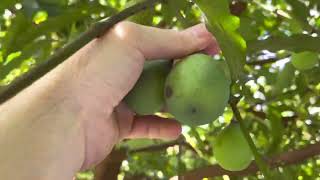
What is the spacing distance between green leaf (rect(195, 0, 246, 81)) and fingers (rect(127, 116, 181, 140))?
267 millimetres

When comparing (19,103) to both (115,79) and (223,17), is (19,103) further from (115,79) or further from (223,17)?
(223,17)

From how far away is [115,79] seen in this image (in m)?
1.15

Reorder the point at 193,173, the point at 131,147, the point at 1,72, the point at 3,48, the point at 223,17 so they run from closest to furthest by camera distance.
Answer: the point at 223,17, the point at 3,48, the point at 1,72, the point at 193,173, the point at 131,147

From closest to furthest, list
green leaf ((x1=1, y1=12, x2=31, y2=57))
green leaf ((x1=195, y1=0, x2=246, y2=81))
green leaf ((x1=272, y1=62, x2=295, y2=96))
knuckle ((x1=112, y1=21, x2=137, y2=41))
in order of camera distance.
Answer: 1. green leaf ((x1=195, y1=0, x2=246, y2=81))
2. knuckle ((x1=112, y1=21, x2=137, y2=41))
3. green leaf ((x1=1, y1=12, x2=31, y2=57))
4. green leaf ((x1=272, y1=62, x2=295, y2=96))

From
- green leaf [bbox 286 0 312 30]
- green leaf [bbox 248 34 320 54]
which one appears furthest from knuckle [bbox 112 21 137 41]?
green leaf [bbox 286 0 312 30]

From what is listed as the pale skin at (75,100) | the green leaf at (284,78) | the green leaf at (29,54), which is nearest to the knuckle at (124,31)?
the pale skin at (75,100)

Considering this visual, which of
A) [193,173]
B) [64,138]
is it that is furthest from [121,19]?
[193,173]

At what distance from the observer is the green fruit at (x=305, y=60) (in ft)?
5.48

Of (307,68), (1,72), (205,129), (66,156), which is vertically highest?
(66,156)

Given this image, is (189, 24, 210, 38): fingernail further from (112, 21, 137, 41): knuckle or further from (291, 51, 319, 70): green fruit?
(291, 51, 319, 70): green fruit

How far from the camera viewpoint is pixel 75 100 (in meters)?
1.18

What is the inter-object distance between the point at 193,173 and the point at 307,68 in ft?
1.46

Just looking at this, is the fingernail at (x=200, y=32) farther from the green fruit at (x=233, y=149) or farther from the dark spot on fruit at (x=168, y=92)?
the green fruit at (x=233, y=149)

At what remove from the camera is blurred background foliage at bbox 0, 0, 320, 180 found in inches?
52.4
